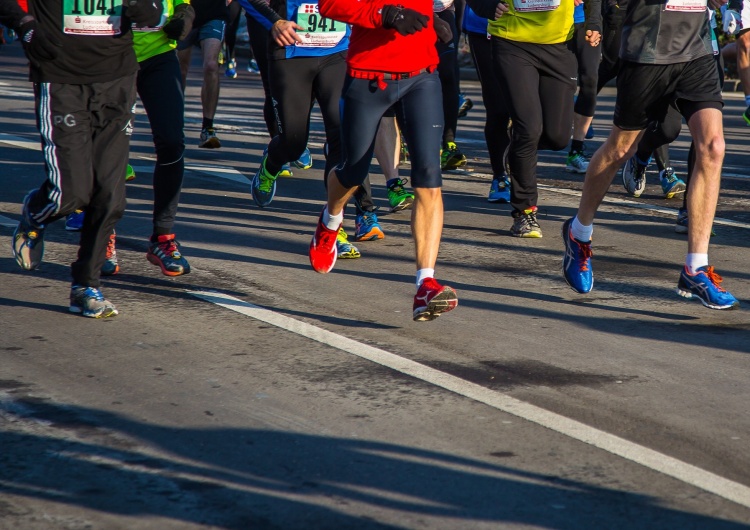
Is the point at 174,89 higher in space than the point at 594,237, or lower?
higher

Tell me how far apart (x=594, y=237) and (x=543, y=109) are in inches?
36.1

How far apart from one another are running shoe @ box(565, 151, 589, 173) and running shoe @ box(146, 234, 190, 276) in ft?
17.4

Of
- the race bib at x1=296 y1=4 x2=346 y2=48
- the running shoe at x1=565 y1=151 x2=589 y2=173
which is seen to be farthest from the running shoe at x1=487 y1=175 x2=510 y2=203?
the race bib at x1=296 y1=4 x2=346 y2=48

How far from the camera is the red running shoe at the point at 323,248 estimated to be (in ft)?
21.4

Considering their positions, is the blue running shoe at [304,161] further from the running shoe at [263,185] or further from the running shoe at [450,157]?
the running shoe at [263,185]

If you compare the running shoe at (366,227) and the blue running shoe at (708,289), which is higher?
the blue running shoe at (708,289)

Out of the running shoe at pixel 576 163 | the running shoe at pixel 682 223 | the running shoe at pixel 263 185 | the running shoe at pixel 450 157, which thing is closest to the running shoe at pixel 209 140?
the running shoe at pixel 450 157

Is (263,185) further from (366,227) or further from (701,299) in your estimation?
(701,299)

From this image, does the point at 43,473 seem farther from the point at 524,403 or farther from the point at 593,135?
the point at 593,135

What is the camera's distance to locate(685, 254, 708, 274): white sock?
623cm

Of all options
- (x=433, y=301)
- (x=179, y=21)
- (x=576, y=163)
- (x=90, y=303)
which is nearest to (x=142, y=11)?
(x=179, y=21)

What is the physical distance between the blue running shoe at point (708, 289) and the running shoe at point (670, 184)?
358 centimetres

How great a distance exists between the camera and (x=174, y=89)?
662 centimetres

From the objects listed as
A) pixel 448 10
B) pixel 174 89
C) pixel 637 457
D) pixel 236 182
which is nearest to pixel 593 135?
pixel 448 10
